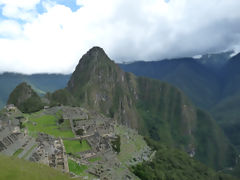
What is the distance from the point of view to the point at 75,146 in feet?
179

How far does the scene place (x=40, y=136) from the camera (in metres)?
54.3

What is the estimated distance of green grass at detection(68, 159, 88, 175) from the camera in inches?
1554

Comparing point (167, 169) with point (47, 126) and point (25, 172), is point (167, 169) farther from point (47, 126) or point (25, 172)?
point (25, 172)

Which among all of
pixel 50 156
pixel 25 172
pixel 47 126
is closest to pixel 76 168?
pixel 50 156

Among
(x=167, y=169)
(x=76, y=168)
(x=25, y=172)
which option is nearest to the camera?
(x=25, y=172)

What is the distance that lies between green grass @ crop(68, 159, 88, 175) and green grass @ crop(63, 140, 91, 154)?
742 cm

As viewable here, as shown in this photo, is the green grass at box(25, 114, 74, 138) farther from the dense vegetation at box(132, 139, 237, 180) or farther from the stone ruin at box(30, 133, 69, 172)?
the dense vegetation at box(132, 139, 237, 180)

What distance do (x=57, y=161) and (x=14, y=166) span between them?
43.8ft

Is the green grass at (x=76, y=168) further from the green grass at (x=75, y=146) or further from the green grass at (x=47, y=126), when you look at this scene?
the green grass at (x=47, y=126)

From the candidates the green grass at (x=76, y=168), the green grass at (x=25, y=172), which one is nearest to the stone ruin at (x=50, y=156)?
the green grass at (x=76, y=168)

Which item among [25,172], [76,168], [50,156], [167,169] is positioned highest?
[25,172]

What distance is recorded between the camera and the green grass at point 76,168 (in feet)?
130

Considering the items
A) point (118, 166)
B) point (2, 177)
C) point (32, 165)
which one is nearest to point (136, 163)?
point (118, 166)

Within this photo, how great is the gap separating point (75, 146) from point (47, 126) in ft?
60.0
